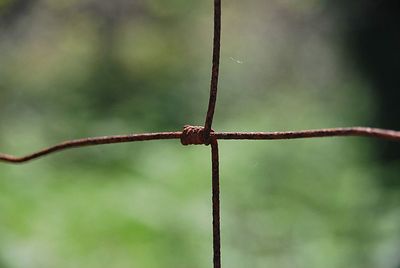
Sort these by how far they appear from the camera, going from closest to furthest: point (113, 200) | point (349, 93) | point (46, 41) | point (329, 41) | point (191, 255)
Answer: point (191, 255) < point (113, 200) < point (349, 93) < point (329, 41) < point (46, 41)

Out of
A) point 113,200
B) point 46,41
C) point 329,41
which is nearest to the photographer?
point 113,200

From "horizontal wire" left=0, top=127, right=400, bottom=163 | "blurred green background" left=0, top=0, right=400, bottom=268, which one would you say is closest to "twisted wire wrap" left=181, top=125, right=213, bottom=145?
→ "horizontal wire" left=0, top=127, right=400, bottom=163

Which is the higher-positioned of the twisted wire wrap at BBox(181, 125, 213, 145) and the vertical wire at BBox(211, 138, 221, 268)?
the twisted wire wrap at BBox(181, 125, 213, 145)

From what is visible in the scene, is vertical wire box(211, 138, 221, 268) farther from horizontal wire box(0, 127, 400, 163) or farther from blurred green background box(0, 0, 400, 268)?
blurred green background box(0, 0, 400, 268)

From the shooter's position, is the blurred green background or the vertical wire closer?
the vertical wire

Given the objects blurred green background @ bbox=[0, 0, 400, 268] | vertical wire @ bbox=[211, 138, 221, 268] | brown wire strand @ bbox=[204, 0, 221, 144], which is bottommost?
blurred green background @ bbox=[0, 0, 400, 268]

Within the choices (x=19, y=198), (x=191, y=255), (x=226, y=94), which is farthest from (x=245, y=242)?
(x=226, y=94)

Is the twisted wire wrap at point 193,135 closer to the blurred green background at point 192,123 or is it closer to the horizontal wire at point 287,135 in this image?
the horizontal wire at point 287,135

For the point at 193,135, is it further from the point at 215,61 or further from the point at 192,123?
the point at 192,123

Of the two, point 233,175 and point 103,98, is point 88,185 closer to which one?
point 233,175
